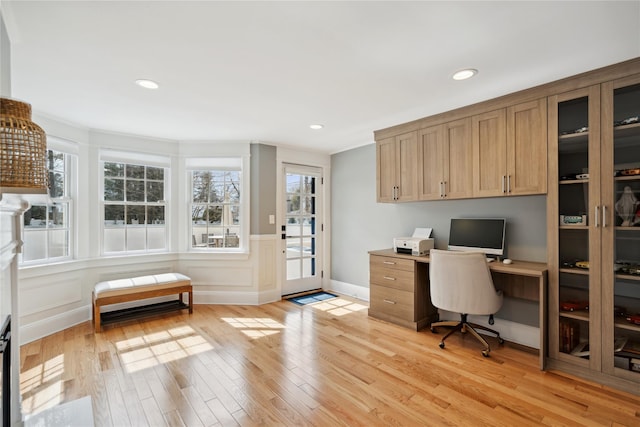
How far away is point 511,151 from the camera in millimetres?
2852

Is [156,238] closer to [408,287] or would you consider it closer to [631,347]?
[408,287]

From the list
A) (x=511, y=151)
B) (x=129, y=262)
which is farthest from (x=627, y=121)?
(x=129, y=262)

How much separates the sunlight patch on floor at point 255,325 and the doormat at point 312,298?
83cm

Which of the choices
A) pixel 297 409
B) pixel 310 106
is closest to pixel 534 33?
pixel 310 106

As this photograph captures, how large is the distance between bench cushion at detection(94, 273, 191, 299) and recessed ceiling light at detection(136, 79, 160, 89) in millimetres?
2340

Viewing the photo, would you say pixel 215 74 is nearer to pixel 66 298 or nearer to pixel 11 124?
pixel 11 124

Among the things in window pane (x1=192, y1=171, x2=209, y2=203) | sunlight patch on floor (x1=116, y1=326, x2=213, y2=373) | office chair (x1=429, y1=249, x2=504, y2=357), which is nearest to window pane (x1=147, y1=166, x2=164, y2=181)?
window pane (x1=192, y1=171, x2=209, y2=203)

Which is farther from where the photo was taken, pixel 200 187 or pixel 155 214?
pixel 200 187

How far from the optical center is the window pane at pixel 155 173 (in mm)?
4410

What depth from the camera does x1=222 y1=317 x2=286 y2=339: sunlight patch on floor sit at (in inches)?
134

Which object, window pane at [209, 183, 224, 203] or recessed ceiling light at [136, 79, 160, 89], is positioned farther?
window pane at [209, 183, 224, 203]

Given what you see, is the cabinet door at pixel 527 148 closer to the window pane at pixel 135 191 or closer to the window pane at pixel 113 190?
the window pane at pixel 135 191

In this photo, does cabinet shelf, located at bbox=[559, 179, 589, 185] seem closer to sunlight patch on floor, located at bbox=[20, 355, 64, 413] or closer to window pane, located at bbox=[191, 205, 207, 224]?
sunlight patch on floor, located at bbox=[20, 355, 64, 413]

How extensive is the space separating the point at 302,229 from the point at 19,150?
4.07 meters
